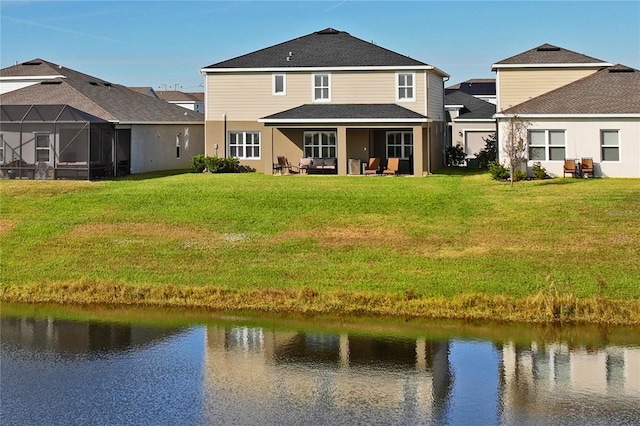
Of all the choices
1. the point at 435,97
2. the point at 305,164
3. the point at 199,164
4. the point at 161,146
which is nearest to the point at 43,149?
the point at 199,164

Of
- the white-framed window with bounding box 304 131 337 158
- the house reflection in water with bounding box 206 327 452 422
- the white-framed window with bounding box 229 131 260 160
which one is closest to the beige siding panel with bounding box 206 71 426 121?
the white-framed window with bounding box 229 131 260 160

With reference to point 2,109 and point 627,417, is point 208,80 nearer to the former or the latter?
point 2,109

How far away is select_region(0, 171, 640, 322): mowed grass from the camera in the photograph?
2075 centimetres

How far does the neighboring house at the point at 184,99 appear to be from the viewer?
89.9m

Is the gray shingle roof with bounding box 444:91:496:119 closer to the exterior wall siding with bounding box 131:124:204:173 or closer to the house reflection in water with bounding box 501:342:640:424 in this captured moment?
the exterior wall siding with bounding box 131:124:204:173

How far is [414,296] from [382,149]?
21510 mm

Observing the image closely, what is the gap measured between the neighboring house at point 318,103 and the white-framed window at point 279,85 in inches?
2.0

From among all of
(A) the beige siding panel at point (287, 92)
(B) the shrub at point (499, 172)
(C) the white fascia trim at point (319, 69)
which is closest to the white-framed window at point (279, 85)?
(A) the beige siding panel at point (287, 92)

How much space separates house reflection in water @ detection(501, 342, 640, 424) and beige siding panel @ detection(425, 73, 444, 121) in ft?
82.4

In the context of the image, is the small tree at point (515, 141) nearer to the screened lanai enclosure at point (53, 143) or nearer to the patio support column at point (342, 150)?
the patio support column at point (342, 150)

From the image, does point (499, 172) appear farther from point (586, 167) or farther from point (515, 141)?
point (586, 167)

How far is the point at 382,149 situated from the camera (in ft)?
132

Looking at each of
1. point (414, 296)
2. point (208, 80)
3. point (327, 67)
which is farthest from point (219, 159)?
point (414, 296)

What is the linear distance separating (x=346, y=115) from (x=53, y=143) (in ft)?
44.2
